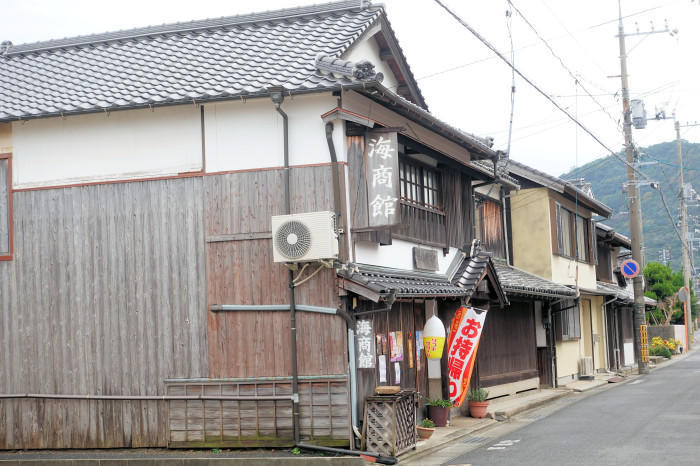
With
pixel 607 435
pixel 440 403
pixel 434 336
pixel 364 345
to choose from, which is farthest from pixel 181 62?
pixel 607 435

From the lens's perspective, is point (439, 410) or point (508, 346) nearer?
point (439, 410)

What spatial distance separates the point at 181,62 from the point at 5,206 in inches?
172

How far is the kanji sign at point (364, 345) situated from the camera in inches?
543

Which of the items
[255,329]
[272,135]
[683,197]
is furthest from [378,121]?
[683,197]

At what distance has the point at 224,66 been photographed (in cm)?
1504

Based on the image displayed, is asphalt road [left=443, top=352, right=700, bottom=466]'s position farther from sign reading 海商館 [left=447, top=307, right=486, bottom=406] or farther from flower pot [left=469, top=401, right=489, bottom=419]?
sign reading 海商館 [left=447, top=307, right=486, bottom=406]

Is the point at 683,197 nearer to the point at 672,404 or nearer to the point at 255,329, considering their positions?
the point at 672,404

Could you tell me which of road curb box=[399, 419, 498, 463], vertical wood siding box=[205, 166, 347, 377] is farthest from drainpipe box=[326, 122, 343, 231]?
road curb box=[399, 419, 498, 463]

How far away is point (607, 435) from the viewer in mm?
14992

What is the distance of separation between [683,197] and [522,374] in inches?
1312

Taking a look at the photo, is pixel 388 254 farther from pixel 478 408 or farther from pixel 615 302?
pixel 615 302

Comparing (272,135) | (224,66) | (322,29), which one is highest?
(322,29)

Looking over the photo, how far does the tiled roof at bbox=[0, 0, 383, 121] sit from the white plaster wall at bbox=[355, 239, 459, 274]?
3.08 meters

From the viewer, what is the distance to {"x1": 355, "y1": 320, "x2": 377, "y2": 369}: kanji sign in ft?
45.2
